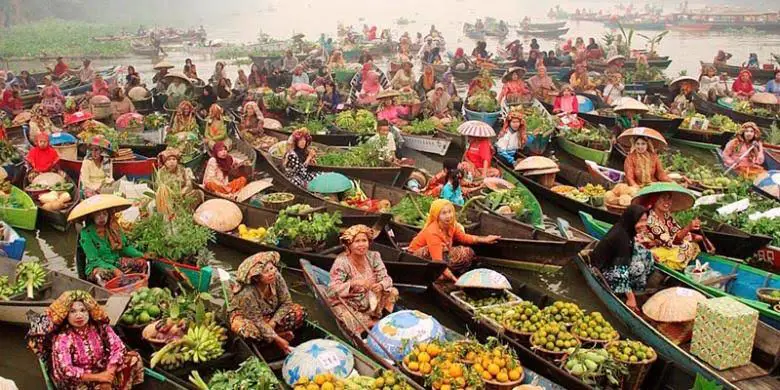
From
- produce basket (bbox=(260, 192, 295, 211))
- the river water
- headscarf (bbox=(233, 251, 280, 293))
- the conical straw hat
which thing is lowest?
the river water

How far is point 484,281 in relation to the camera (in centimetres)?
614

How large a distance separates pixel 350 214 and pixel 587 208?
9.94ft

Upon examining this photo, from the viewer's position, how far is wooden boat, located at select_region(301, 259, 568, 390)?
15.5 feet

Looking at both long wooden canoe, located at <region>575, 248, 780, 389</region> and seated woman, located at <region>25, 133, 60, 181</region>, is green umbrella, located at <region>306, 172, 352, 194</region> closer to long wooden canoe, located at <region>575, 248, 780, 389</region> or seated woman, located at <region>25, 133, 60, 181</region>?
long wooden canoe, located at <region>575, 248, 780, 389</region>

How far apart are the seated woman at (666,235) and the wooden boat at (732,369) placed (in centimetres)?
107

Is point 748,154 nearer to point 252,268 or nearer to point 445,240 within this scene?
point 445,240

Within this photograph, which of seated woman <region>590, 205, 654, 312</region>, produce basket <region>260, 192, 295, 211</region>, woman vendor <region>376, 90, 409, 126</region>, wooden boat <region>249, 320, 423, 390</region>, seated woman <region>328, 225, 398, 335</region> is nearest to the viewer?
wooden boat <region>249, 320, 423, 390</region>

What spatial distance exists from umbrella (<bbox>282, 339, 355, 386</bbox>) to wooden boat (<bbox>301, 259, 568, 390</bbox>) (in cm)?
23

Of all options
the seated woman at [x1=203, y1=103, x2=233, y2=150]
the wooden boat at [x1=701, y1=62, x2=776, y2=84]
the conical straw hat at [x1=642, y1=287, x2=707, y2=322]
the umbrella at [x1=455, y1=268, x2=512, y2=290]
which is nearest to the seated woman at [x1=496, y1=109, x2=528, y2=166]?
the umbrella at [x1=455, y1=268, x2=512, y2=290]

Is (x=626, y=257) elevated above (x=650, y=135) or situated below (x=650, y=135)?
below

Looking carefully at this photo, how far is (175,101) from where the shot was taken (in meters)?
14.7

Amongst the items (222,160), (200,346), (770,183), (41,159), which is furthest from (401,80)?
(200,346)

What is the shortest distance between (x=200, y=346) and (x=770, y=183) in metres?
7.39

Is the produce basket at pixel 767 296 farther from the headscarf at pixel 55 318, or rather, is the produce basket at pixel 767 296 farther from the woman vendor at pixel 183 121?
the woman vendor at pixel 183 121
